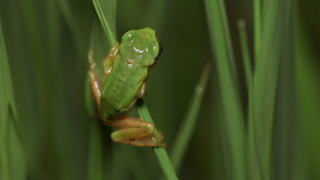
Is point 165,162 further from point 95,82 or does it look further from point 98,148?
point 95,82

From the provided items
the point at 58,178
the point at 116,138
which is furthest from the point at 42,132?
the point at 116,138

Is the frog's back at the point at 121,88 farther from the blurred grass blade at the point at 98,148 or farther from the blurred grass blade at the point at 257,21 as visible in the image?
the blurred grass blade at the point at 257,21

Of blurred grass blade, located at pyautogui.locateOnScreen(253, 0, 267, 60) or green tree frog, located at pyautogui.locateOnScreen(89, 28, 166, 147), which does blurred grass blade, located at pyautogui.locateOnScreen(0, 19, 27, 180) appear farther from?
blurred grass blade, located at pyautogui.locateOnScreen(253, 0, 267, 60)

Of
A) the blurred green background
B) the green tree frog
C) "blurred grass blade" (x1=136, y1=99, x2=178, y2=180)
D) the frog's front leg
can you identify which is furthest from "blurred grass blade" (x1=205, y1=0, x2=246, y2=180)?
the frog's front leg

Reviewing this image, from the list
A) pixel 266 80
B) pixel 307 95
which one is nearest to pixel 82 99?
pixel 266 80

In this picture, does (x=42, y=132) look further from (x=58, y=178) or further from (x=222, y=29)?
(x=222, y=29)

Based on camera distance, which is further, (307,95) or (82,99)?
(82,99)
